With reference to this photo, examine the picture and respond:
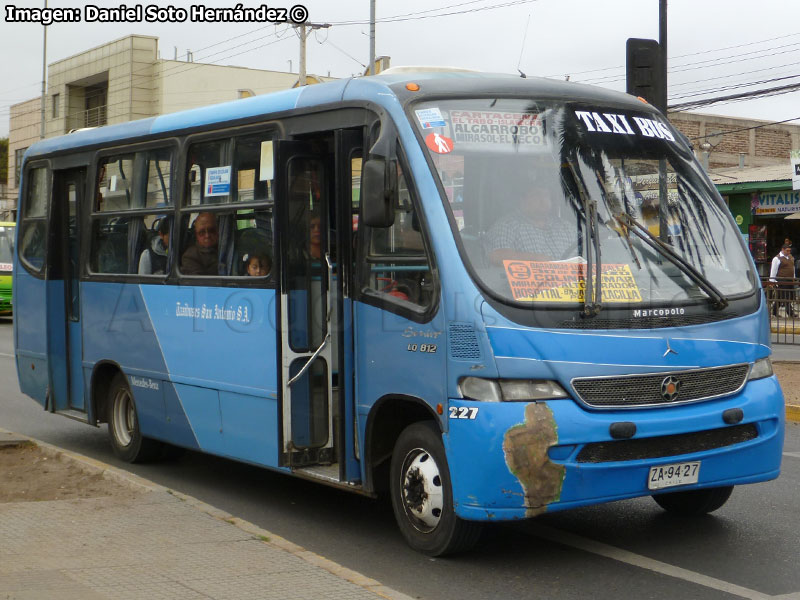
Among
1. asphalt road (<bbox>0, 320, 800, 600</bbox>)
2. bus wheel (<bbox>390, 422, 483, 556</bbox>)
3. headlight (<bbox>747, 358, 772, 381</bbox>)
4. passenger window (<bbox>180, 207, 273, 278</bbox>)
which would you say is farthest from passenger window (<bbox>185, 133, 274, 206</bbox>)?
headlight (<bbox>747, 358, 772, 381</bbox>)

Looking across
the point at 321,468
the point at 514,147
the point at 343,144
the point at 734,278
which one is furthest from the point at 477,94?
the point at 321,468

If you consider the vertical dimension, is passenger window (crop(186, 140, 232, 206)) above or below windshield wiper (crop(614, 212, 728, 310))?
above

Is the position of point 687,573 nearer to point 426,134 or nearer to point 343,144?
point 426,134

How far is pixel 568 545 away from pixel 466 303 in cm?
171

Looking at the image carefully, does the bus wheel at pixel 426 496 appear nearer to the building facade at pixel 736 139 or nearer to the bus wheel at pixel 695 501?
the bus wheel at pixel 695 501

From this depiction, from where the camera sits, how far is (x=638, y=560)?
6.19 m

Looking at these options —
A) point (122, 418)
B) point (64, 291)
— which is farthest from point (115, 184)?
point (122, 418)

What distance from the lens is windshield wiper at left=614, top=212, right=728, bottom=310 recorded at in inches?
246

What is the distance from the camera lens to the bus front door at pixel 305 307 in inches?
283

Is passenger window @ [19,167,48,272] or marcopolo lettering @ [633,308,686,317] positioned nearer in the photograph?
marcopolo lettering @ [633,308,686,317]

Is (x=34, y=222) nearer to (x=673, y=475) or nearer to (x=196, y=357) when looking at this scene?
(x=196, y=357)

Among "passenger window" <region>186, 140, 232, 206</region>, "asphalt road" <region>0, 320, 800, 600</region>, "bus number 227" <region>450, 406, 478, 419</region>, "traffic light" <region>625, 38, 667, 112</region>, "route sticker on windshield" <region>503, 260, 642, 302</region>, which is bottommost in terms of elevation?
"asphalt road" <region>0, 320, 800, 600</region>

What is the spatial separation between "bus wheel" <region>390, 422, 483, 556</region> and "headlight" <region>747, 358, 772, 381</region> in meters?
1.76

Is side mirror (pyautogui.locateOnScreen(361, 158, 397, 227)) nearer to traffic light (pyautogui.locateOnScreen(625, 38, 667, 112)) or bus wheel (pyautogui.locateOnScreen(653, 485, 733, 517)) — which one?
bus wheel (pyautogui.locateOnScreen(653, 485, 733, 517))
